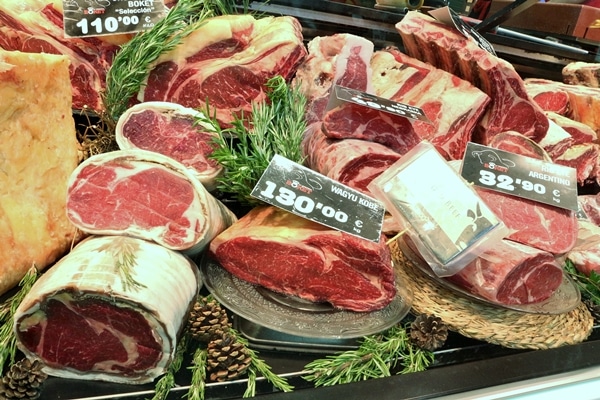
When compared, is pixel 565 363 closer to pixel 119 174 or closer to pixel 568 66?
pixel 119 174

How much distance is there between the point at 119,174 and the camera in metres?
1.70

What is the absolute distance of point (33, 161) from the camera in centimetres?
173

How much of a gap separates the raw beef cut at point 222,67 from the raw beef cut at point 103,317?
1000 millimetres

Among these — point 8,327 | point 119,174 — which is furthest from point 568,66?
point 8,327

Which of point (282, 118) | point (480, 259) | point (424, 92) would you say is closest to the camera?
point (480, 259)

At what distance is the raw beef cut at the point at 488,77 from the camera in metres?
2.50

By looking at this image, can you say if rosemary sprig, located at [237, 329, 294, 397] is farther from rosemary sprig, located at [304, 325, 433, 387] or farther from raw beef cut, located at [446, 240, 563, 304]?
raw beef cut, located at [446, 240, 563, 304]

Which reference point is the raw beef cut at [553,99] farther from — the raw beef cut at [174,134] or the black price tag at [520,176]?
the raw beef cut at [174,134]

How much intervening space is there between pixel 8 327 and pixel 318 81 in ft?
5.30

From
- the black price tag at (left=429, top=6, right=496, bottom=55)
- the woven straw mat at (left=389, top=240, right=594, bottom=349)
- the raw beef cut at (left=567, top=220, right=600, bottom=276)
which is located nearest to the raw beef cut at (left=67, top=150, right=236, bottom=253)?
the woven straw mat at (left=389, top=240, right=594, bottom=349)

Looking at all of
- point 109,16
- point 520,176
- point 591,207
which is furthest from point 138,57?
point 591,207

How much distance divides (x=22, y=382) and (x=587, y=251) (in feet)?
7.10

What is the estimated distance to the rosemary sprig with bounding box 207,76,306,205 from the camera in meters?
1.93

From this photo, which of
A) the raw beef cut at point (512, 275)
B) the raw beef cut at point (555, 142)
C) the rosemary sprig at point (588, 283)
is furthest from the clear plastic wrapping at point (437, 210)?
the raw beef cut at point (555, 142)
